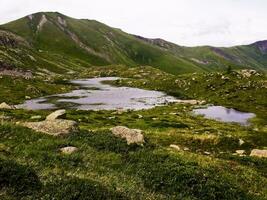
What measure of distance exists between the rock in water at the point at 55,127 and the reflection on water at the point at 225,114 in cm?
6819

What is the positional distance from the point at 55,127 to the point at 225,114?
81.2 m

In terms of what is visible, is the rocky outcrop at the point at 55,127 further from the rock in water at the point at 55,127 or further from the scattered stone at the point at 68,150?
the scattered stone at the point at 68,150

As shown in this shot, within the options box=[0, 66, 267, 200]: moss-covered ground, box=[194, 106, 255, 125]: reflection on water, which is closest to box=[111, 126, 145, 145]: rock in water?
box=[0, 66, 267, 200]: moss-covered ground

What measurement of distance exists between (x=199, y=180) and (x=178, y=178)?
1256 millimetres

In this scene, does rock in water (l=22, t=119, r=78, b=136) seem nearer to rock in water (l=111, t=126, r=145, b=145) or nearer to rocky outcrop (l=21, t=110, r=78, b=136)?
rocky outcrop (l=21, t=110, r=78, b=136)

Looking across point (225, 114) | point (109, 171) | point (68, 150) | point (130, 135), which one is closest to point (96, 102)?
point (225, 114)

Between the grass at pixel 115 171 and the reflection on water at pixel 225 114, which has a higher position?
the grass at pixel 115 171

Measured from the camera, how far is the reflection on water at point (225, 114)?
102 meters

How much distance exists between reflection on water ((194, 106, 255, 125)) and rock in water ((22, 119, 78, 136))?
6819 centimetres

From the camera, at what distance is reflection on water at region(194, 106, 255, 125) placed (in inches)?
4011

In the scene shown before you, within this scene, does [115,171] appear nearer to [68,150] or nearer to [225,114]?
[68,150]

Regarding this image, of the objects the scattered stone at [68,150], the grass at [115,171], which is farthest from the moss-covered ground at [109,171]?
the scattered stone at [68,150]

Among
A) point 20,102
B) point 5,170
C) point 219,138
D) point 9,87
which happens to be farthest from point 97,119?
point 9,87

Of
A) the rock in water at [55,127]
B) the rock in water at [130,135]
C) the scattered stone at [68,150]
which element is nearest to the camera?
the scattered stone at [68,150]
